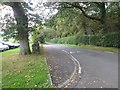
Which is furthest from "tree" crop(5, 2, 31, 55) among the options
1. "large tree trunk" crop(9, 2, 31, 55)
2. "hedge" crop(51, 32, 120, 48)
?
"hedge" crop(51, 32, 120, 48)

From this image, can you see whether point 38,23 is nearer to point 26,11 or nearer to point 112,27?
point 26,11

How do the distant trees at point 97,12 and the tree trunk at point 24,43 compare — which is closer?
the tree trunk at point 24,43

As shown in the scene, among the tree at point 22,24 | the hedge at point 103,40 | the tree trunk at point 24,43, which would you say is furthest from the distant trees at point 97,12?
the tree trunk at point 24,43

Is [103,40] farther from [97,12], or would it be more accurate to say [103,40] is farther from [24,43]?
[24,43]

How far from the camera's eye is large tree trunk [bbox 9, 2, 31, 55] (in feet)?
68.1

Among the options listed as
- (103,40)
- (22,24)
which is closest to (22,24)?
(22,24)

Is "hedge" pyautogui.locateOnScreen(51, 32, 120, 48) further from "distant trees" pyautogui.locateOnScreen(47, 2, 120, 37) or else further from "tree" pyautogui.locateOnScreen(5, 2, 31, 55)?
"tree" pyautogui.locateOnScreen(5, 2, 31, 55)

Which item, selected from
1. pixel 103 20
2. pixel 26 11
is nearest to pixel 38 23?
pixel 26 11

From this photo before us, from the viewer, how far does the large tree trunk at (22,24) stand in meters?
20.8

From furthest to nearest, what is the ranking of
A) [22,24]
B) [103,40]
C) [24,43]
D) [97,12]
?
[97,12] → [103,40] → [24,43] → [22,24]

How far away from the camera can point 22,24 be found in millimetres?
20766

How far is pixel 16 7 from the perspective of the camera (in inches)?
837

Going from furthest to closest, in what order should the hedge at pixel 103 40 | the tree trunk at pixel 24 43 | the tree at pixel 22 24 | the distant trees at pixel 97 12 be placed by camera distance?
the distant trees at pixel 97 12 < the hedge at pixel 103 40 < the tree trunk at pixel 24 43 < the tree at pixel 22 24

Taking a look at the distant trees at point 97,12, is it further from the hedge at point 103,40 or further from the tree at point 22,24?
the tree at point 22,24
